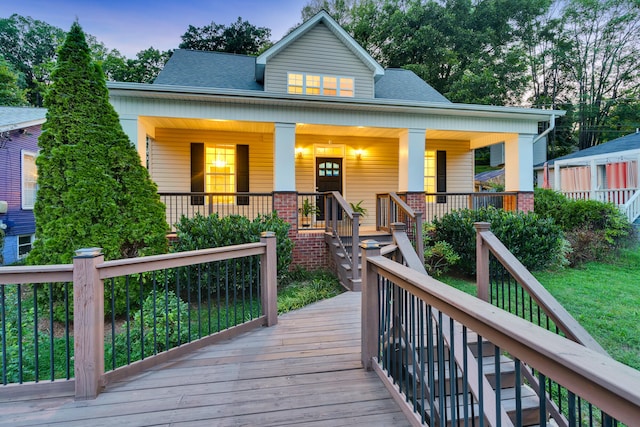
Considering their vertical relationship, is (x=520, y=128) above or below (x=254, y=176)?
above

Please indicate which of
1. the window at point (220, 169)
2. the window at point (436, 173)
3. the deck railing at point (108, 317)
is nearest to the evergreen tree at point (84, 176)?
the deck railing at point (108, 317)

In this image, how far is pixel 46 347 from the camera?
404 cm

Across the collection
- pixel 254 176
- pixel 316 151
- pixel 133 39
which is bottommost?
pixel 254 176

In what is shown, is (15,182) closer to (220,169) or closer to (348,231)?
(220,169)

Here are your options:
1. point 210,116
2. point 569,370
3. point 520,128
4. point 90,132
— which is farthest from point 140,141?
point 520,128

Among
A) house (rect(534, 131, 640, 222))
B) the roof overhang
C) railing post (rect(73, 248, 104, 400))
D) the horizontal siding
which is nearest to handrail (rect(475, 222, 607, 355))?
railing post (rect(73, 248, 104, 400))

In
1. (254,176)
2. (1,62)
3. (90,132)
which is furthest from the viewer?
(1,62)

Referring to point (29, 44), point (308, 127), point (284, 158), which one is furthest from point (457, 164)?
point (29, 44)

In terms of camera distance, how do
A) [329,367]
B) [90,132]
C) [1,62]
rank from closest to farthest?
[329,367] → [90,132] → [1,62]

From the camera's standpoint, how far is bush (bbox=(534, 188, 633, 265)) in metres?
7.72

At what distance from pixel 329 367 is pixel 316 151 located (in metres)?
7.37

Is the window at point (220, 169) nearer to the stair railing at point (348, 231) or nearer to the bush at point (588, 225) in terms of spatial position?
the stair railing at point (348, 231)

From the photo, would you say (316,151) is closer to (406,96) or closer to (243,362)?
(406,96)

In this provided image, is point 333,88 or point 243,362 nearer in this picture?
point 243,362
